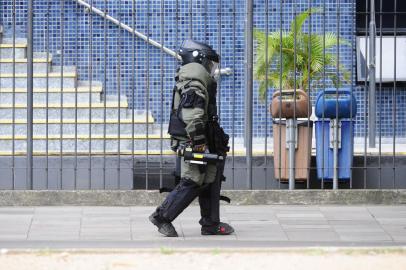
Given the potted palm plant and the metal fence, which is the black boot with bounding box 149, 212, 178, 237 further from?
the potted palm plant

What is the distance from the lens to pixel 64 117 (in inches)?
618

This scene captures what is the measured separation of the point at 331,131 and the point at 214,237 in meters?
2.65

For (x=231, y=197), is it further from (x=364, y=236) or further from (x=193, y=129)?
(x=193, y=129)

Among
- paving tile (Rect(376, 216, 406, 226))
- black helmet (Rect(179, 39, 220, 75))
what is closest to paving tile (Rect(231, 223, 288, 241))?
paving tile (Rect(376, 216, 406, 226))

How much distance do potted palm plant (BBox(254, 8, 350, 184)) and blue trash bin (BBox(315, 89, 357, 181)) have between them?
0.12 meters

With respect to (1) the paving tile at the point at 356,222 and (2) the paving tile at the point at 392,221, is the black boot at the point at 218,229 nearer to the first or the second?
(1) the paving tile at the point at 356,222

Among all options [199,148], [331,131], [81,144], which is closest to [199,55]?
[199,148]

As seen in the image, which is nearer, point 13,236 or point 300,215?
point 13,236

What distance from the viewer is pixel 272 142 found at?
14195 mm

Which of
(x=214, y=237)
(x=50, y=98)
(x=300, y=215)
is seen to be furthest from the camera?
(x=50, y=98)

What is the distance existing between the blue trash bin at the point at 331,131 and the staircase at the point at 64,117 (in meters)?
1.84

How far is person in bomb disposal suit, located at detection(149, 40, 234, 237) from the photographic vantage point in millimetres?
10766

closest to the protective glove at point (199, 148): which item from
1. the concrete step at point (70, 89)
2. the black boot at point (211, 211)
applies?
the black boot at point (211, 211)

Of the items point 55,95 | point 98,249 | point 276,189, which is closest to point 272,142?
point 276,189
